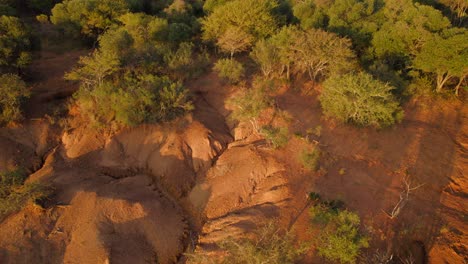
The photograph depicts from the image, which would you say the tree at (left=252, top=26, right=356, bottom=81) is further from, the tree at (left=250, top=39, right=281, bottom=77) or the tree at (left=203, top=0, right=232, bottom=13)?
the tree at (left=203, top=0, right=232, bottom=13)

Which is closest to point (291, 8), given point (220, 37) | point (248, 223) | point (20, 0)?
point (220, 37)

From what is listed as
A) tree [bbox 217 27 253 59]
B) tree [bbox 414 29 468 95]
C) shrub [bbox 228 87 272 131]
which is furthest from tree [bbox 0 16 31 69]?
tree [bbox 414 29 468 95]

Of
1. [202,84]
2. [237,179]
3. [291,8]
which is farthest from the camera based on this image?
[291,8]

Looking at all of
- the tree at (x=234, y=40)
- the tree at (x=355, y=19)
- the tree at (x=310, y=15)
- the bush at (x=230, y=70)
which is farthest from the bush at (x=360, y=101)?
the tree at (x=310, y=15)

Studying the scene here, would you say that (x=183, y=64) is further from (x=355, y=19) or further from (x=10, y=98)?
(x=355, y=19)

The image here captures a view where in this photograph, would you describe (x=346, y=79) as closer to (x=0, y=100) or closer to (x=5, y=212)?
(x=5, y=212)
